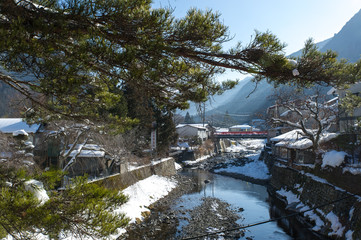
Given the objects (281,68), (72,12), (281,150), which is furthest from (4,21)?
(281,150)

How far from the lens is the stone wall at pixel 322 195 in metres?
9.03

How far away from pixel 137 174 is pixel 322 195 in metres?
11.4

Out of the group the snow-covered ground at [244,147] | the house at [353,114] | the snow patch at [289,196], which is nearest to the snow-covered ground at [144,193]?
the snow patch at [289,196]

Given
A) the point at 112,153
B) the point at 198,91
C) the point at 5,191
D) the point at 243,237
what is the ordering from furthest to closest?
the point at 112,153 → the point at 243,237 → the point at 198,91 → the point at 5,191

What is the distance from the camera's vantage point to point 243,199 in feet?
55.7

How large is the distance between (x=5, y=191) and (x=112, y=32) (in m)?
2.29

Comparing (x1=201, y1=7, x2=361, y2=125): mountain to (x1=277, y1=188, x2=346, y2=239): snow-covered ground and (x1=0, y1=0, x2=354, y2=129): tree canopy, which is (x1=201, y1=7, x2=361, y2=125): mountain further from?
(x1=0, y1=0, x2=354, y2=129): tree canopy

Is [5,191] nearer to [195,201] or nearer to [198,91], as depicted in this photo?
[198,91]

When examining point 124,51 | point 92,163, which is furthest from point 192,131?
point 124,51

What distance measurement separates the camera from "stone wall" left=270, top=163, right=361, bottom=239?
903 centimetres

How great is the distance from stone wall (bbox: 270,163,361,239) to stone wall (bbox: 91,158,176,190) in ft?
31.0

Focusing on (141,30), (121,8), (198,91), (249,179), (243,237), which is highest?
(121,8)

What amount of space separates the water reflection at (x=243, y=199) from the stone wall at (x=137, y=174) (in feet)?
10.8

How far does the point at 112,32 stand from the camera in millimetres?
3312
